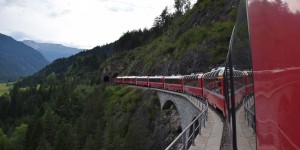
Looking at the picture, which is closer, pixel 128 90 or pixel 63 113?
pixel 128 90

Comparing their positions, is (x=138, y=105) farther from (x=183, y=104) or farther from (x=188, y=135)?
(x=188, y=135)

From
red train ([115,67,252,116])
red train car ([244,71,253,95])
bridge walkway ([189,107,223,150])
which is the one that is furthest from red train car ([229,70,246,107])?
bridge walkway ([189,107,223,150])

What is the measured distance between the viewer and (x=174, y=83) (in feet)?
142

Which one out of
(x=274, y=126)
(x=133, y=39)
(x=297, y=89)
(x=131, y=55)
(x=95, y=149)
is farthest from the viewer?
(x=133, y=39)

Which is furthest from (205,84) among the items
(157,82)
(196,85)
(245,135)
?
(157,82)

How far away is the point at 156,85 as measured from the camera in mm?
56219

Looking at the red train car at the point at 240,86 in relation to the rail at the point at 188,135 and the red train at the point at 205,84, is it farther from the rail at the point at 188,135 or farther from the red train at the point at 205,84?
the rail at the point at 188,135

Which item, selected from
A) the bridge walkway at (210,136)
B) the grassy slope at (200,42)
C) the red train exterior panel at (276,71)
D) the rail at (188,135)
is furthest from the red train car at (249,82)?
the grassy slope at (200,42)

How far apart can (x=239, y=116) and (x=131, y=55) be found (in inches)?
4754

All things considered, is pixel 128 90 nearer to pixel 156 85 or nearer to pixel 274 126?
pixel 156 85

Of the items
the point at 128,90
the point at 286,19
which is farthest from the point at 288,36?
the point at 128,90

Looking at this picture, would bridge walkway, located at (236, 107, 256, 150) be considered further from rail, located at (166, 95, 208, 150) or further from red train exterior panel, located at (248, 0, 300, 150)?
rail, located at (166, 95, 208, 150)

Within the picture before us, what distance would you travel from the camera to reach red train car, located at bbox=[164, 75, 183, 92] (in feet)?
130

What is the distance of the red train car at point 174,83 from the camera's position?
39688mm
